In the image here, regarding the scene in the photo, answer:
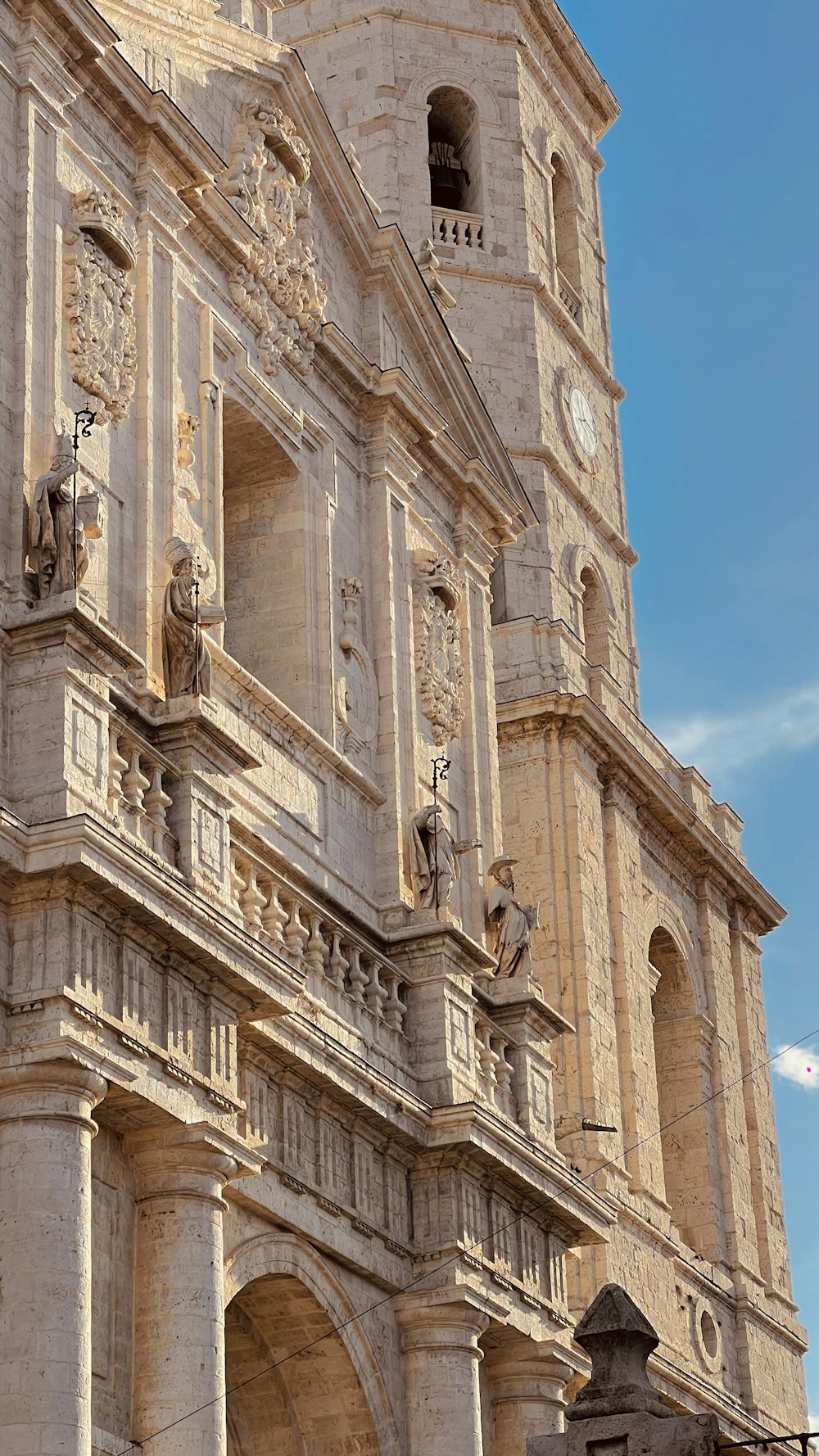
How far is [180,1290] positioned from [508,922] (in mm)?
8350

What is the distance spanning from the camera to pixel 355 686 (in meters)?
25.8

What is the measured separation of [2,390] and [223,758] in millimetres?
3299

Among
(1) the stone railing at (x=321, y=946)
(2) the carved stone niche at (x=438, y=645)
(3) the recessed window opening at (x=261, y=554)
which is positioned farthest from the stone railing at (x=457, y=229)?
(1) the stone railing at (x=321, y=946)

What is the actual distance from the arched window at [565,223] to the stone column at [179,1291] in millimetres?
22709

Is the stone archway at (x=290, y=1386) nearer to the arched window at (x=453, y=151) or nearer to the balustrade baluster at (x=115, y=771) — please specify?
the balustrade baluster at (x=115, y=771)

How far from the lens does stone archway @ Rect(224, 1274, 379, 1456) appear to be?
22172 mm

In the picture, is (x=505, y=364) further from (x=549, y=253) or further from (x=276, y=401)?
(x=276, y=401)

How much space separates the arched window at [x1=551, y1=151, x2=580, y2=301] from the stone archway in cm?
2112

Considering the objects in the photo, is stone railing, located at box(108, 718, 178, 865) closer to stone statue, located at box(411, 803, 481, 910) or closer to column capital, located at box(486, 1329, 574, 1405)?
stone statue, located at box(411, 803, 481, 910)

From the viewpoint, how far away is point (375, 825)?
83.4ft

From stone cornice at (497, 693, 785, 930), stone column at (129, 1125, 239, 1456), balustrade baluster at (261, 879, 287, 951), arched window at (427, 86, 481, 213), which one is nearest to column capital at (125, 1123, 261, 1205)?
stone column at (129, 1125, 239, 1456)

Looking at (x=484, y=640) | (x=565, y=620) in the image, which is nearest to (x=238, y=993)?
(x=484, y=640)

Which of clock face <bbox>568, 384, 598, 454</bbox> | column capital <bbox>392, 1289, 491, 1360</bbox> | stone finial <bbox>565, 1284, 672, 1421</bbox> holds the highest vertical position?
clock face <bbox>568, 384, 598, 454</bbox>

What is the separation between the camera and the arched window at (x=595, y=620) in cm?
3688
